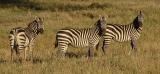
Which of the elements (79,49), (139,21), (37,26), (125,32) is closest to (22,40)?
(37,26)

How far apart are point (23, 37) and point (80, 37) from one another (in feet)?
6.43

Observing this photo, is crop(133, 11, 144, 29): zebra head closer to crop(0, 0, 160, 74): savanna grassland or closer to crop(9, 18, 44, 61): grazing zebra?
crop(0, 0, 160, 74): savanna grassland

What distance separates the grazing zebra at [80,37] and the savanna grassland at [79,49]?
18.8 inches

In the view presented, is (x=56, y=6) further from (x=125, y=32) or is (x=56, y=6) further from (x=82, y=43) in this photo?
(x=82, y=43)

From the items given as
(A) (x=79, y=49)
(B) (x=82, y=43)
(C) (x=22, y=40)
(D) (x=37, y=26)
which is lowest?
(A) (x=79, y=49)

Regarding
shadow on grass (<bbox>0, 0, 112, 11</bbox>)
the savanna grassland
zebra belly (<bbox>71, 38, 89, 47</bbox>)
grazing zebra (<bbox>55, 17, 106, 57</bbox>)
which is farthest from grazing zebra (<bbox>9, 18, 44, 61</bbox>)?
shadow on grass (<bbox>0, 0, 112, 11</bbox>)

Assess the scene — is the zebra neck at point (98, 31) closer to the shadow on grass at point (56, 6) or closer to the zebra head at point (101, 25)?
the zebra head at point (101, 25)

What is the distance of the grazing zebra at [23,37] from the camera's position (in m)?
15.5

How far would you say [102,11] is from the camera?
33.1 m

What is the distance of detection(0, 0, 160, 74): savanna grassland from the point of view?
12.1 metres

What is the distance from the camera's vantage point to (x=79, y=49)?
19203mm

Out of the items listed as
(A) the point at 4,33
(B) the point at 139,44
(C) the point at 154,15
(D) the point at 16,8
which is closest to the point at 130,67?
(B) the point at 139,44

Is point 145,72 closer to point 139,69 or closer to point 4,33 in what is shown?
point 139,69

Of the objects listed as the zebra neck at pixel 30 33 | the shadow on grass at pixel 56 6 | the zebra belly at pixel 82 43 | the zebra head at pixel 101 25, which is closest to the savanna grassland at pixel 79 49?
the shadow on grass at pixel 56 6
